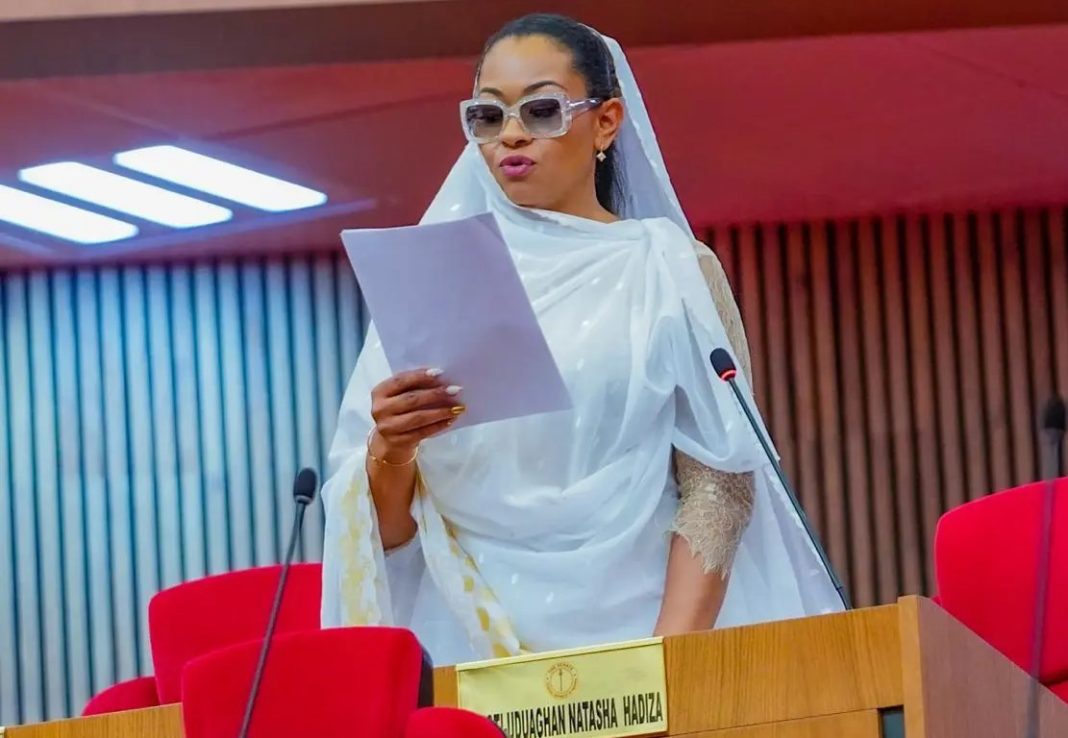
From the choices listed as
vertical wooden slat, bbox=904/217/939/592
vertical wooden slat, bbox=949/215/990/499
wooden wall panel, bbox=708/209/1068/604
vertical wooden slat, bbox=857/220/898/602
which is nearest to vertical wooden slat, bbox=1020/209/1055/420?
wooden wall panel, bbox=708/209/1068/604

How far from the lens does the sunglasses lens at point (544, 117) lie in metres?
2.90

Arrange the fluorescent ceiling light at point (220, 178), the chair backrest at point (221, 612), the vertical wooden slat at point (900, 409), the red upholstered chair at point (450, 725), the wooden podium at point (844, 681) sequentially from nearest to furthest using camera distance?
the red upholstered chair at point (450, 725) < the wooden podium at point (844, 681) < the chair backrest at point (221, 612) < the fluorescent ceiling light at point (220, 178) < the vertical wooden slat at point (900, 409)

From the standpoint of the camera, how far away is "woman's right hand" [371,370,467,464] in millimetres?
2658

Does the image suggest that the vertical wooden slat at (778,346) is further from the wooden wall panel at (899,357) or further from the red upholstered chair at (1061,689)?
the red upholstered chair at (1061,689)

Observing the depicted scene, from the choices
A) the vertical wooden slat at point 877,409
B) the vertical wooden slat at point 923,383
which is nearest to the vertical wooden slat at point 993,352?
the vertical wooden slat at point 923,383

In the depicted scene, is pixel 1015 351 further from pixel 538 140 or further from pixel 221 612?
pixel 538 140

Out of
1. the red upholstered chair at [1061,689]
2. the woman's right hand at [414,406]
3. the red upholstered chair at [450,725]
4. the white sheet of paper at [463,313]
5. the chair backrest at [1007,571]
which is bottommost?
the red upholstered chair at [1061,689]

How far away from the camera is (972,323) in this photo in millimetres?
6172

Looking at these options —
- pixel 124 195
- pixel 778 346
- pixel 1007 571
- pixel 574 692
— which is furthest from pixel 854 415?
pixel 574 692

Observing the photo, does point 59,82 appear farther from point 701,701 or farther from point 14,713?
point 701,701

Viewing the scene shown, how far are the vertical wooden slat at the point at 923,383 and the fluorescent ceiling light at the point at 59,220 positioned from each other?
6.91 feet

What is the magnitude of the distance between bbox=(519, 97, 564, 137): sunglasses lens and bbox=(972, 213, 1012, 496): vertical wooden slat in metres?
3.40

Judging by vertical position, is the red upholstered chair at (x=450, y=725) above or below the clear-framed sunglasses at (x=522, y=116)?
below

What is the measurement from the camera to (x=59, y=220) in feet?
19.3
